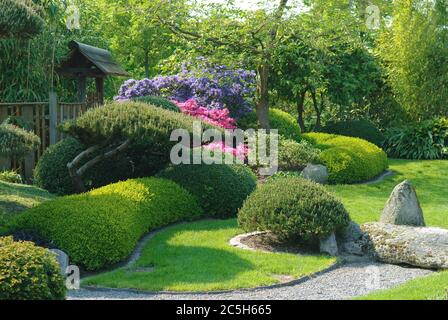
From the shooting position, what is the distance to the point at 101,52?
52.4 feet

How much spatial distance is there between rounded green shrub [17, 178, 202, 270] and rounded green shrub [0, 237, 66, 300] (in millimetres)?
2437

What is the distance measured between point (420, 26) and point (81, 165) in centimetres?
1527

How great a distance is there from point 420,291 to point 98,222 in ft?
13.3

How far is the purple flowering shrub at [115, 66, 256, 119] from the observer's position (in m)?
18.3

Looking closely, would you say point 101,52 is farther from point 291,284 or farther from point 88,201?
point 291,284

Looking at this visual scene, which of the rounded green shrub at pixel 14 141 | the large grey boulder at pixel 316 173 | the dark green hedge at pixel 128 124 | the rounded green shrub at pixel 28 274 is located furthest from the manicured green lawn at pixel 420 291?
the large grey boulder at pixel 316 173

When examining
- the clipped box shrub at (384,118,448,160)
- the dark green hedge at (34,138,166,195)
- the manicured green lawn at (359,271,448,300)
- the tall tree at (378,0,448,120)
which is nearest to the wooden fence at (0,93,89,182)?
the dark green hedge at (34,138,166,195)

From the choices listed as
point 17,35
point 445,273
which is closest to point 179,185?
point 17,35

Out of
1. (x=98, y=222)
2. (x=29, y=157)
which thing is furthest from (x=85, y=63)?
(x=98, y=222)

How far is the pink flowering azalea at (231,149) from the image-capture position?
13338 mm

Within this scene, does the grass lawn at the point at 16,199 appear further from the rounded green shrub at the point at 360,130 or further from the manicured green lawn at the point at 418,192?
the rounded green shrub at the point at 360,130

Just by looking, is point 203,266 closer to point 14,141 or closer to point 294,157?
point 14,141

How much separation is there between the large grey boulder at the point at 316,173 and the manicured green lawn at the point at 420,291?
25.0ft

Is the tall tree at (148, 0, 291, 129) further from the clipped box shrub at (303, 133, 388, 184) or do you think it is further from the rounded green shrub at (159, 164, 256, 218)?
the rounded green shrub at (159, 164, 256, 218)
